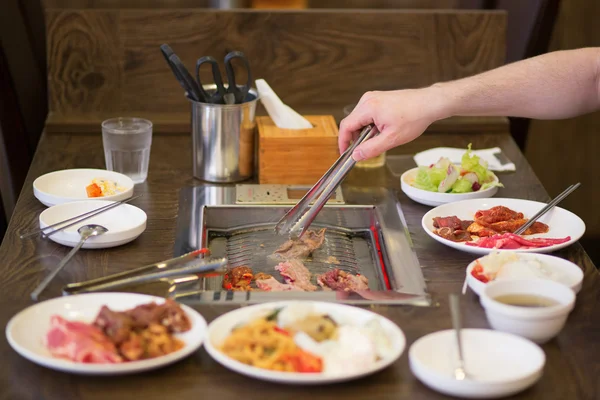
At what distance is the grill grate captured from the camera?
6.20ft

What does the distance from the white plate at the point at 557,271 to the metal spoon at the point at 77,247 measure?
2.62 ft

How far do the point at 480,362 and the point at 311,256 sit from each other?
0.75 metres

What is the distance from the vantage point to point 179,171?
2.36 metres

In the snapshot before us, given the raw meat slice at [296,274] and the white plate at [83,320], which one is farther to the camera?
the raw meat slice at [296,274]

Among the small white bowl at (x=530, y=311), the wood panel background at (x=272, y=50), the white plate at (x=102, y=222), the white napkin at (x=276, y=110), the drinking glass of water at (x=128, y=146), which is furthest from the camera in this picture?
the wood panel background at (x=272, y=50)

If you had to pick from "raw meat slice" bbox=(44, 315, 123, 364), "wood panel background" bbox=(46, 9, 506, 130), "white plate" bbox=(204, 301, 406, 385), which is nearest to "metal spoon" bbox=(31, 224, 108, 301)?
"raw meat slice" bbox=(44, 315, 123, 364)

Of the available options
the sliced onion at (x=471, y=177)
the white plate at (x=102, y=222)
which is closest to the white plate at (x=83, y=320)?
the white plate at (x=102, y=222)

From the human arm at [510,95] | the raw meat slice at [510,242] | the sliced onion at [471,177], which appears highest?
the human arm at [510,95]

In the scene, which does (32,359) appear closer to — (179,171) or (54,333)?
(54,333)

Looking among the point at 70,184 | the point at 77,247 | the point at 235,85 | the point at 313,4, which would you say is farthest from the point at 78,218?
the point at 313,4

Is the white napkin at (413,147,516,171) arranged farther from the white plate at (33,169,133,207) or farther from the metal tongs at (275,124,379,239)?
the white plate at (33,169,133,207)

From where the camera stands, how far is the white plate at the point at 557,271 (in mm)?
1521

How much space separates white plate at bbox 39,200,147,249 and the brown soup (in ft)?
2.70

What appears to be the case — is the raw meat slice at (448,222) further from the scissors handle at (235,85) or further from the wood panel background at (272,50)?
the wood panel background at (272,50)
